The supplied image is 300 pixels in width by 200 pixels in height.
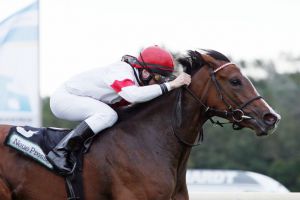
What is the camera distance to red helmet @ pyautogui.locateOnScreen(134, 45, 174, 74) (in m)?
6.79

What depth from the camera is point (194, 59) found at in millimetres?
6828

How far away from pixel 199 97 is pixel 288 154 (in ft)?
129

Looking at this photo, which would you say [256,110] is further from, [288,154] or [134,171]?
[288,154]

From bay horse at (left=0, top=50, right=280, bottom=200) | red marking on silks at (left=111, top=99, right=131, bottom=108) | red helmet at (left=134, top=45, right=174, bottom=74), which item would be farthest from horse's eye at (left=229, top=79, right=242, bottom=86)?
red marking on silks at (left=111, top=99, right=131, bottom=108)

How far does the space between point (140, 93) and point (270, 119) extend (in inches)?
48.2

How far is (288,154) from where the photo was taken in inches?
1773

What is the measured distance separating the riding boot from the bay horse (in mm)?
133

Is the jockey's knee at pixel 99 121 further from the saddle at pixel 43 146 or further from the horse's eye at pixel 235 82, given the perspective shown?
the horse's eye at pixel 235 82

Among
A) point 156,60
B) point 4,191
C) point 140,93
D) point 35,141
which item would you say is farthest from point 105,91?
point 4,191

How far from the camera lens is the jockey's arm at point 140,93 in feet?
21.0

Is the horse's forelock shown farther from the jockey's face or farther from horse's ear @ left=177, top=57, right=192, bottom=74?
the jockey's face

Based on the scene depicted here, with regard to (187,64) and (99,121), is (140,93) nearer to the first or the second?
(99,121)

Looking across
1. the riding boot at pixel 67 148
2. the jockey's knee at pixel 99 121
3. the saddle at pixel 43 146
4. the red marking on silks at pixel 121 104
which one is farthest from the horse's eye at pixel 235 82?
the saddle at pixel 43 146

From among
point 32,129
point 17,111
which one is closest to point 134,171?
point 32,129
